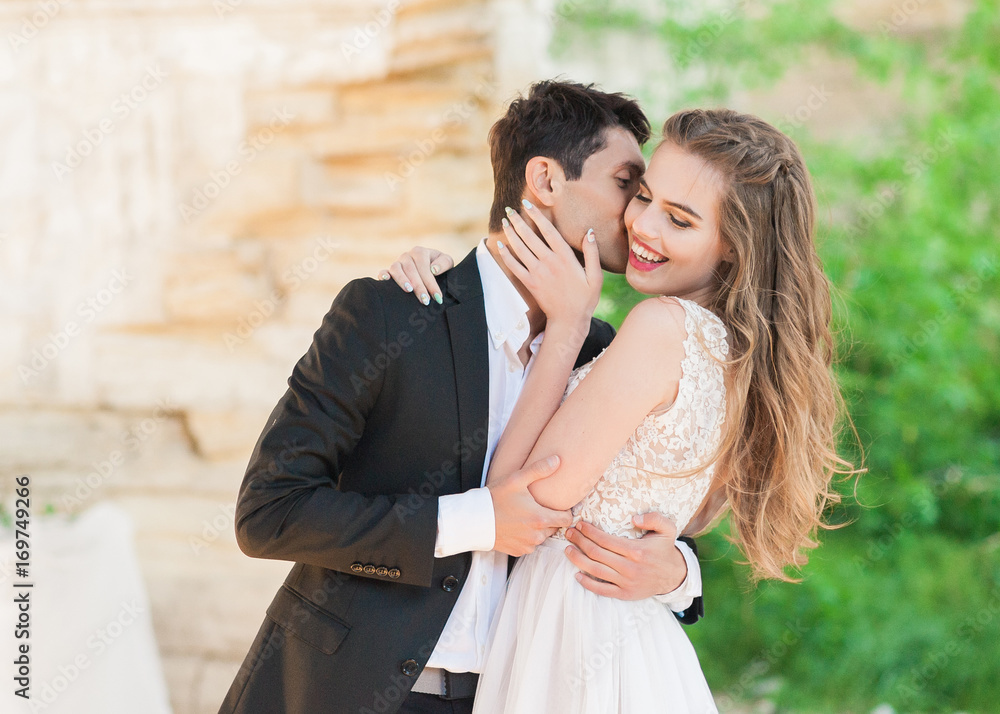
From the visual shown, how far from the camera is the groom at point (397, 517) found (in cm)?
150

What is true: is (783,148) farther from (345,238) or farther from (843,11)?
(843,11)

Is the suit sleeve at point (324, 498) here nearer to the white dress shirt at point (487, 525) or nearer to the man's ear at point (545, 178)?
the white dress shirt at point (487, 525)

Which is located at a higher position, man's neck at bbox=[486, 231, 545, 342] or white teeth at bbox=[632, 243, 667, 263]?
white teeth at bbox=[632, 243, 667, 263]

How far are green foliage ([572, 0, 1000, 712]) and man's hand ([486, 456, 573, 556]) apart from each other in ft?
8.42

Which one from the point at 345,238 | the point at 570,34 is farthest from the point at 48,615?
the point at 570,34

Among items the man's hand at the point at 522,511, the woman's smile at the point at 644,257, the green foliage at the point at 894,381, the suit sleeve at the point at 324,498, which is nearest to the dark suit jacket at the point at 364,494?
the suit sleeve at the point at 324,498

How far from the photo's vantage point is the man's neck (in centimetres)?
183

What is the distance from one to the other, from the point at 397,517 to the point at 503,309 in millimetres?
485

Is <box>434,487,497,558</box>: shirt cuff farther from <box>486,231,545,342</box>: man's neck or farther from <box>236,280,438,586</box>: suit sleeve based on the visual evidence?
<box>486,231,545,342</box>: man's neck

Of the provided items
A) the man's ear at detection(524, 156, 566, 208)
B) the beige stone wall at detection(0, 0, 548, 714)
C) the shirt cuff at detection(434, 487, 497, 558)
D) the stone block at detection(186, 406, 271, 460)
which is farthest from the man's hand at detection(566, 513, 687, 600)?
the stone block at detection(186, 406, 271, 460)

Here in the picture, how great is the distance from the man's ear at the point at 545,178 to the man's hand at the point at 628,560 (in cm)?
70

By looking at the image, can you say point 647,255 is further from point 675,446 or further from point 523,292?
point 675,446

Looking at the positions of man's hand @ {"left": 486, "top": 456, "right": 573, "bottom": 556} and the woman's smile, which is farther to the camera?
the woman's smile

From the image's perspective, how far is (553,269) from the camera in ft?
5.85
